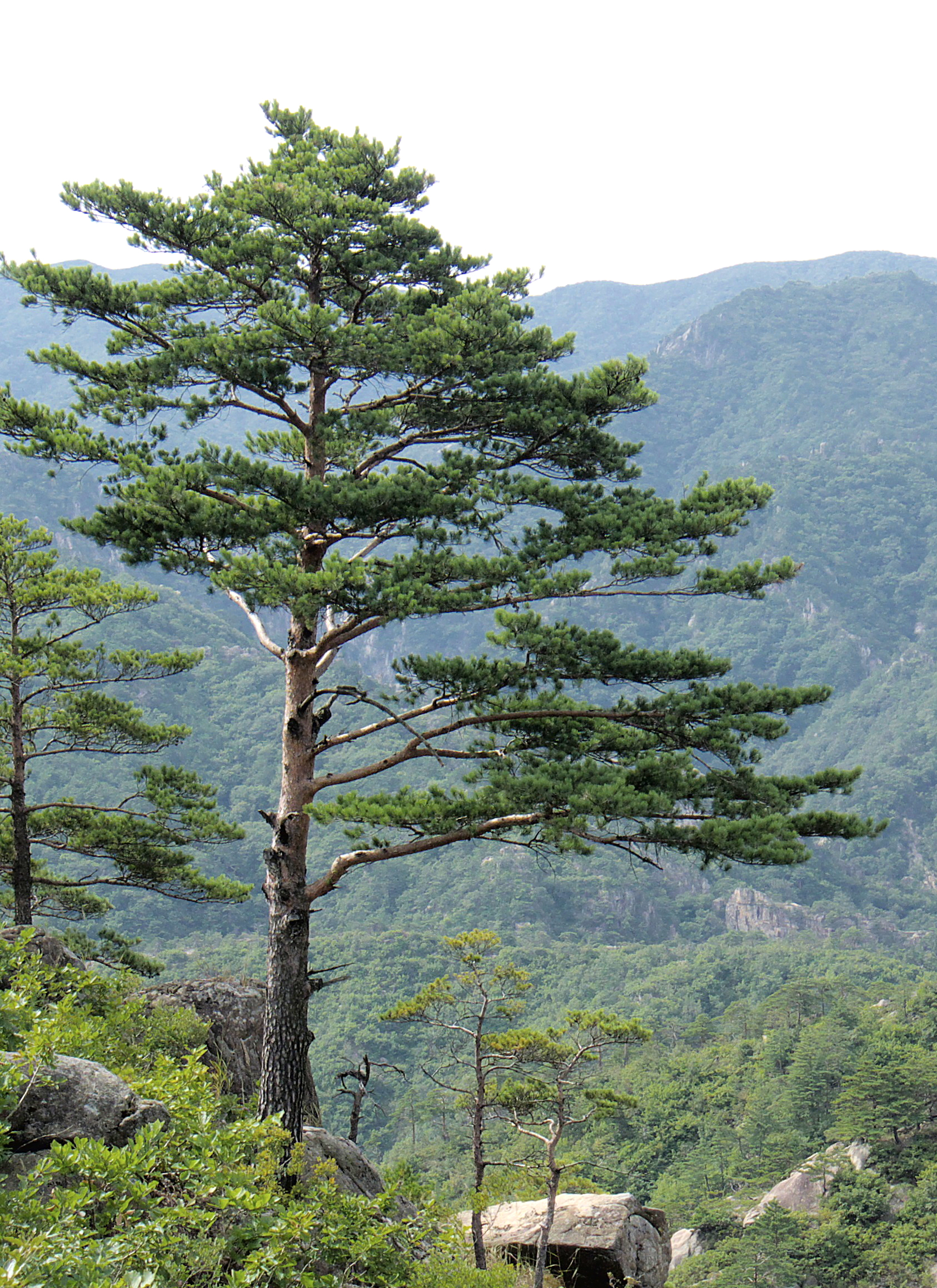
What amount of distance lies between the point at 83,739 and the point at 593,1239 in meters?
9.79

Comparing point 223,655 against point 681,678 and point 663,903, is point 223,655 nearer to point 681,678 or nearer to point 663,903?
point 663,903

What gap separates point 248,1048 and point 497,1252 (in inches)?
190

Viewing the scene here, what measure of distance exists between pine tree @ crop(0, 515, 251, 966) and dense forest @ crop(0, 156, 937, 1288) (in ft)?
6.14

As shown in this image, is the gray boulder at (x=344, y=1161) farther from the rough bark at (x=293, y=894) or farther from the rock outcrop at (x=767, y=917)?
the rock outcrop at (x=767, y=917)

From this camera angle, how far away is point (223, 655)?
12675 cm

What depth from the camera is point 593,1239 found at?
13211mm

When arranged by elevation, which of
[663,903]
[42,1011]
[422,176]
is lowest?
[663,903]

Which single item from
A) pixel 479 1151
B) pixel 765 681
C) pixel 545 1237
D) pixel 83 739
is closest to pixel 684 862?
pixel 765 681

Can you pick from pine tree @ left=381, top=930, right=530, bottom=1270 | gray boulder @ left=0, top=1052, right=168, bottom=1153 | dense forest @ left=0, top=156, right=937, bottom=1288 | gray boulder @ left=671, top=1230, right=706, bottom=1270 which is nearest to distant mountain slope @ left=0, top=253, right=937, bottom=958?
dense forest @ left=0, top=156, right=937, bottom=1288

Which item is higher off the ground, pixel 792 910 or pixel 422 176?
pixel 422 176

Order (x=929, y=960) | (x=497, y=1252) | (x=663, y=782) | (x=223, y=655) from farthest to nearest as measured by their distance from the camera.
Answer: (x=223, y=655) → (x=929, y=960) → (x=497, y=1252) → (x=663, y=782)

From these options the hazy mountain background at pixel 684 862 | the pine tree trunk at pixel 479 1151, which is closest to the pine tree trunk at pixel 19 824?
the pine tree trunk at pixel 479 1151

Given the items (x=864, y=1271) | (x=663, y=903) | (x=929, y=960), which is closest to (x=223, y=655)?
(x=663, y=903)

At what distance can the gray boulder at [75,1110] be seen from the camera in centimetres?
508
